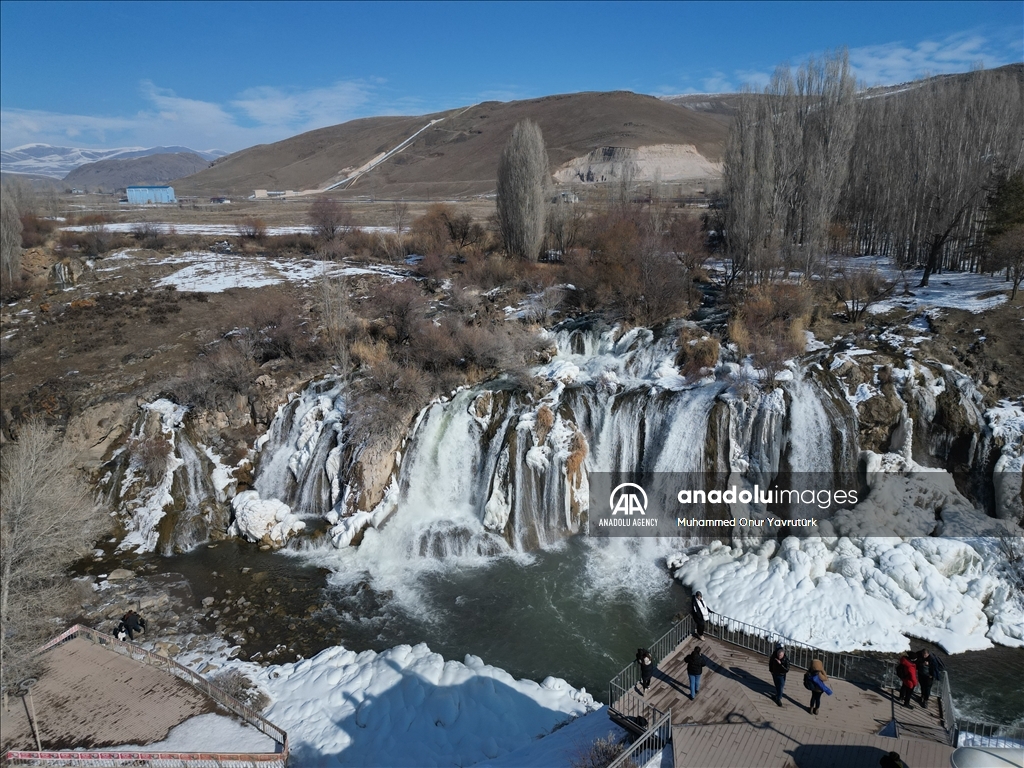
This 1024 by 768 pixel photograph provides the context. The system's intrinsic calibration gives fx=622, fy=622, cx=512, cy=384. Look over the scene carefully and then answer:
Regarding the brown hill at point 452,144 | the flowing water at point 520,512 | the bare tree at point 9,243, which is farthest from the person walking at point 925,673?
the brown hill at point 452,144

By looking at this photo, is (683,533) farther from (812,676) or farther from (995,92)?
(995,92)

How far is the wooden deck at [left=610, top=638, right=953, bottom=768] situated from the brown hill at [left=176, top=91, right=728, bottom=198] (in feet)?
314

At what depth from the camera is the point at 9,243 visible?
38000mm

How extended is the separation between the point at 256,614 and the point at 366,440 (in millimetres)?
6409

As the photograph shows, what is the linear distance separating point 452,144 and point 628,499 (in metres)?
139

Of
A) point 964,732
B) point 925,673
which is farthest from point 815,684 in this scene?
point 964,732

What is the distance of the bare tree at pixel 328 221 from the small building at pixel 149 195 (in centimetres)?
7012

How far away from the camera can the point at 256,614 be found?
54.7 ft

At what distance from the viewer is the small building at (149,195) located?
4126 inches

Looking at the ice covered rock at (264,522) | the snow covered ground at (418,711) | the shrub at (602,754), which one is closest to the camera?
the shrub at (602,754)

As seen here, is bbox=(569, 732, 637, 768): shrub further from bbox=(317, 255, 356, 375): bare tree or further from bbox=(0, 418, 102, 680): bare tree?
bbox=(317, 255, 356, 375): bare tree

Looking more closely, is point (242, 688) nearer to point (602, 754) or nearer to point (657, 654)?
point (602, 754)

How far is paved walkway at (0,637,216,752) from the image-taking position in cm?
1166

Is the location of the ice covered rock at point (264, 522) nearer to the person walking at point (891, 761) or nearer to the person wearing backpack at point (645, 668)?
the person wearing backpack at point (645, 668)
